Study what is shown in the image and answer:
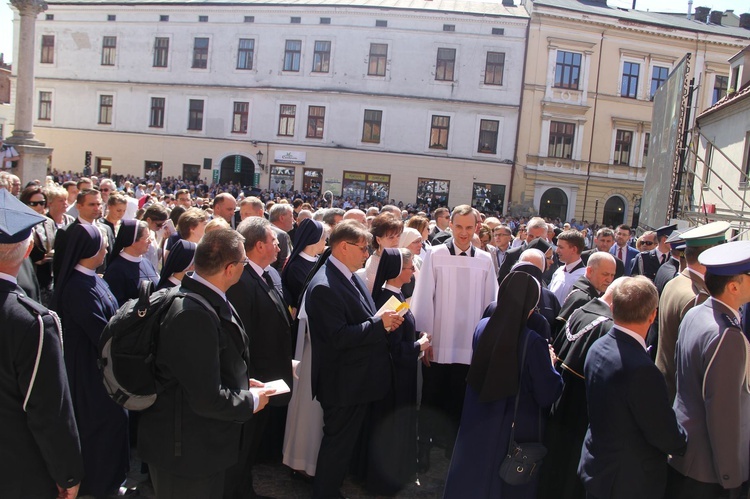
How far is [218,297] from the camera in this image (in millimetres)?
2857

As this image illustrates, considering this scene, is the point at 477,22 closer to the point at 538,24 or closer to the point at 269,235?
the point at 538,24

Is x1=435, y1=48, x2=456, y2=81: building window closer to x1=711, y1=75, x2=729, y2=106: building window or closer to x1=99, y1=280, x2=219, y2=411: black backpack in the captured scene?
x1=711, y1=75, x2=729, y2=106: building window

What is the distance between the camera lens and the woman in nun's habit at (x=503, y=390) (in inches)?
134

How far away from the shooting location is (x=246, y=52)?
32.2m

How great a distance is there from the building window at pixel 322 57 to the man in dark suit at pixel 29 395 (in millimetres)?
30411

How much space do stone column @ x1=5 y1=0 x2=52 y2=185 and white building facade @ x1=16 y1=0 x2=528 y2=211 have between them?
16.3 m

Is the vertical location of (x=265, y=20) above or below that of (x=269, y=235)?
above

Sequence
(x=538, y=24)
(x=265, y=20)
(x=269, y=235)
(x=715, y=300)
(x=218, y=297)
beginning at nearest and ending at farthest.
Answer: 1. (x=218, y=297)
2. (x=715, y=300)
3. (x=269, y=235)
4. (x=538, y=24)
5. (x=265, y=20)

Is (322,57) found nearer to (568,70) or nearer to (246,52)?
(246,52)

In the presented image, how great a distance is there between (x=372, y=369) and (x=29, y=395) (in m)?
2.07

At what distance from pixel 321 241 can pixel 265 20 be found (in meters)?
29.9

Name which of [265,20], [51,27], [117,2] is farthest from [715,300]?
[51,27]

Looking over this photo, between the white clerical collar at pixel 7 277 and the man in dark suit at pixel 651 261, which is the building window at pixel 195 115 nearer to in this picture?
the man in dark suit at pixel 651 261

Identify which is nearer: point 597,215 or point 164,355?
point 164,355
